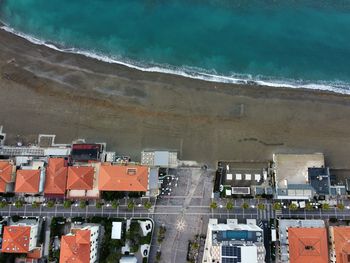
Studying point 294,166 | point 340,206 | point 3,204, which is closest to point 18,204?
point 3,204

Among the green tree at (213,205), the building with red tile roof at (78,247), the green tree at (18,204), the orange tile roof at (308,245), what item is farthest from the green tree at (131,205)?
the orange tile roof at (308,245)

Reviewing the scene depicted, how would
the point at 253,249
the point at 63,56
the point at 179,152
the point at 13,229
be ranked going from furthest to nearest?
1. the point at 63,56
2. the point at 179,152
3. the point at 13,229
4. the point at 253,249

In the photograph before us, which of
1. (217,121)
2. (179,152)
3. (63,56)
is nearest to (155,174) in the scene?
(179,152)

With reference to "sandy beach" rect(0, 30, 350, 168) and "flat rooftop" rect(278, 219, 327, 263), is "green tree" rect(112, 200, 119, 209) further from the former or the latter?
Result: "flat rooftop" rect(278, 219, 327, 263)

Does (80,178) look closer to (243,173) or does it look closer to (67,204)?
(67,204)

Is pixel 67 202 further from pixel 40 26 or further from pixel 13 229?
pixel 40 26

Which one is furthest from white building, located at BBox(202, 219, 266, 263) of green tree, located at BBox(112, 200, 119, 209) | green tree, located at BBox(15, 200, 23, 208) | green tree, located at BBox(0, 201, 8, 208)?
green tree, located at BBox(0, 201, 8, 208)
